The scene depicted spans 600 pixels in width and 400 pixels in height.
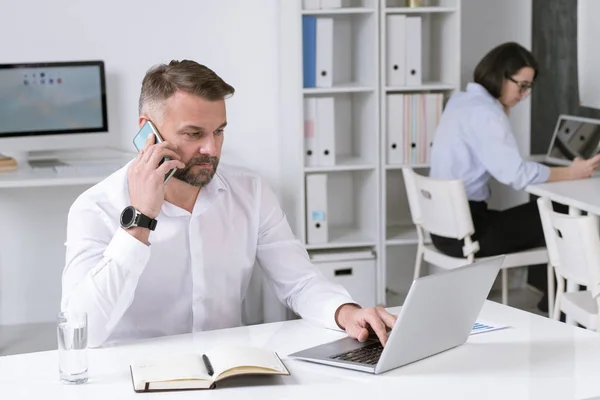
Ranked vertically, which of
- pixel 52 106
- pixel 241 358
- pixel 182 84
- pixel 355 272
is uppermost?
pixel 182 84

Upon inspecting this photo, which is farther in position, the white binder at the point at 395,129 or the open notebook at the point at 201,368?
the white binder at the point at 395,129

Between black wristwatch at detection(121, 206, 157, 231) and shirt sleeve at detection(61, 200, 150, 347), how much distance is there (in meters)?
0.02

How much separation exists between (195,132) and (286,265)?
409 millimetres

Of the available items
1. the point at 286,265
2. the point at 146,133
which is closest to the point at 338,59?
the point at 286,265

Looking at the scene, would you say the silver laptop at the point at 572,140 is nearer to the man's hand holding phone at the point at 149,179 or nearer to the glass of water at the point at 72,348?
the man's hand holding phone at the point at 149,179

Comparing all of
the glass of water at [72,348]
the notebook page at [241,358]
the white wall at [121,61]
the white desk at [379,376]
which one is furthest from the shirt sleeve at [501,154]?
the glass of water at [72,348]

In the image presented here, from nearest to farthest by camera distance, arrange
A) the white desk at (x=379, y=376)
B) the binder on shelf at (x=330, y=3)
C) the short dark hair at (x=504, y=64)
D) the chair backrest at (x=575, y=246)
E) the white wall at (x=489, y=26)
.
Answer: the white desk at (x=379, y=376) < the chair backrest at (x=575, y=246) < the short dark hair at (x=504, y=64) < the binder on shelf at (x=330, y=3) < the white wall at (x=489, y=26)

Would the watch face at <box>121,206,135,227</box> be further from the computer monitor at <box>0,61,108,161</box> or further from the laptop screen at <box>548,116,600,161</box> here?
the laptop screen at <box>548,116,600,161</box>

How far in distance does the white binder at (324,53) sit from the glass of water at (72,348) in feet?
9.60

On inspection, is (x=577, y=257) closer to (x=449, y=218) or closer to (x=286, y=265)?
(x=449, y=218)

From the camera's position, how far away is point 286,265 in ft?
8.04

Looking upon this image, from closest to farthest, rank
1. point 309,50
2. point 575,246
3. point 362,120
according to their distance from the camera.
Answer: point 575,246
point 309,50
point 362,120

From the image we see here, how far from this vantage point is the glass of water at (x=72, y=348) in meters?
1.80

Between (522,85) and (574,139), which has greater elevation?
(522,85)
